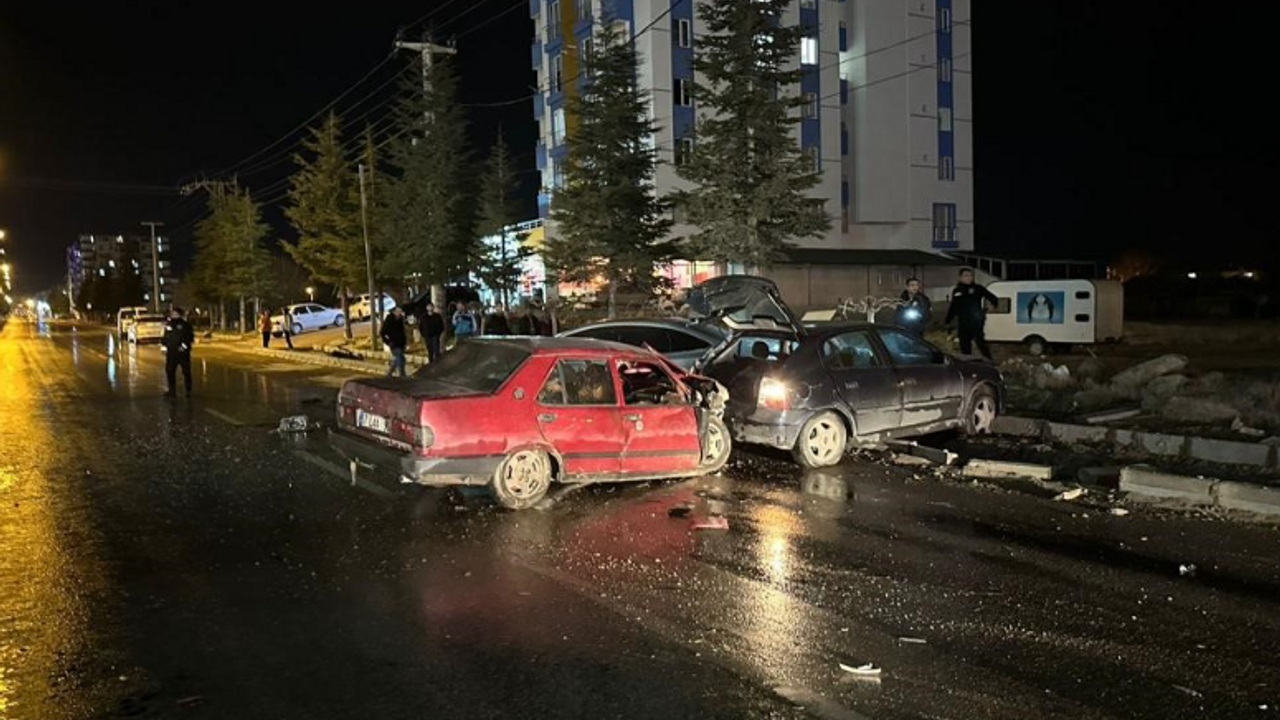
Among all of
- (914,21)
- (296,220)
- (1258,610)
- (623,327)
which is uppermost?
(914,21)

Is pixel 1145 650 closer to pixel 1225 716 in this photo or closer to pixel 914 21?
pixel 1225 716

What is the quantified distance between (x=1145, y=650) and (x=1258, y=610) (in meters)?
1.19

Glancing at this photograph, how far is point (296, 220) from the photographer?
4306 cm

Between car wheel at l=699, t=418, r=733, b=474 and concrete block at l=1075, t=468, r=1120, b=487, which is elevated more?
car wheel at l=699, t=418, r=733, b=474

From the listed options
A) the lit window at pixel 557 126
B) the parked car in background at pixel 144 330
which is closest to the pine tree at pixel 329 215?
the parked car in background at pixel 144 330

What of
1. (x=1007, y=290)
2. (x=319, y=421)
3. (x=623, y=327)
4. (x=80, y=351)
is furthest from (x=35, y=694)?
(x=80, y=351)

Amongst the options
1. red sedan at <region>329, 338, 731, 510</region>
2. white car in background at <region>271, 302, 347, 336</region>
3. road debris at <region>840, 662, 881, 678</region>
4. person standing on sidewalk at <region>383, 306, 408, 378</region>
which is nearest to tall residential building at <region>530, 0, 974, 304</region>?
white car in background at <region>271, 302, 347, 336</region>

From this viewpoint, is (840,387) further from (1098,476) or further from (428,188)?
(428,188)

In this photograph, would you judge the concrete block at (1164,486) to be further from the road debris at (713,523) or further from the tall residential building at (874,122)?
the tall residential building at (874,122)

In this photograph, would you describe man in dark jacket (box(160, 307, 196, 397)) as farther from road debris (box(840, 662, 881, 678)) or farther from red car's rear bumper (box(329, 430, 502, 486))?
road debris (box(840, 662, 881, 678))

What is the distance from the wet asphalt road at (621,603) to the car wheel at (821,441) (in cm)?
62

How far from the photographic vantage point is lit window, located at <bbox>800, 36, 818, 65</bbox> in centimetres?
5169

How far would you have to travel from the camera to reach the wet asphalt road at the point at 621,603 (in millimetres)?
4504

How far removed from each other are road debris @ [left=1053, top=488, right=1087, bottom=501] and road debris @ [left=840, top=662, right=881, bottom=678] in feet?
16.1
